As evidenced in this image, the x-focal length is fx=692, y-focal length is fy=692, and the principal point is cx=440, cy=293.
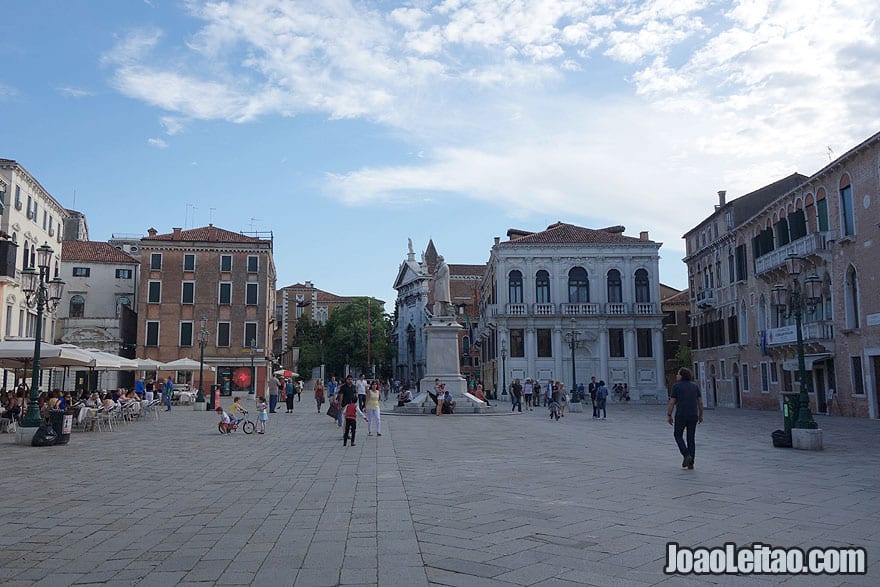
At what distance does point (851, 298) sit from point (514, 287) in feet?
90.3

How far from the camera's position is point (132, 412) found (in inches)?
898

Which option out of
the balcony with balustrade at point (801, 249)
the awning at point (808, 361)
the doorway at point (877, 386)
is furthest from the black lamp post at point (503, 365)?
the doorway at point (877, 386)

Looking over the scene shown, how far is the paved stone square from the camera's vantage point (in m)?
5.25

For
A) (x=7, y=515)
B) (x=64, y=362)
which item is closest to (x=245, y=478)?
(x=7, y=515)

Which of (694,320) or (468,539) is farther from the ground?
(694,320)

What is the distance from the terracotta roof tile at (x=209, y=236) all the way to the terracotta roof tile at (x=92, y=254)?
304cm

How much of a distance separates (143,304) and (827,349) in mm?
42440

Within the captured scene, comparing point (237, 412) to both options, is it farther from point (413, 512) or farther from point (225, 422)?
point (413, 512)

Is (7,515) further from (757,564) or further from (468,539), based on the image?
(757,564)

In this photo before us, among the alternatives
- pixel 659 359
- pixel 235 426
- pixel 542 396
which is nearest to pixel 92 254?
pixel 542 396

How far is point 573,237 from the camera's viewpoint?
176 feet

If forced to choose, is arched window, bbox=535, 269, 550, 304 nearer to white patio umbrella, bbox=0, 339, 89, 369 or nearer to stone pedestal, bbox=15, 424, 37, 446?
white patio umbrella, bbox=0, 339, 89, 369

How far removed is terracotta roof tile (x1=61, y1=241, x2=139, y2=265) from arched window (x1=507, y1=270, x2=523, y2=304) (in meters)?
28.3

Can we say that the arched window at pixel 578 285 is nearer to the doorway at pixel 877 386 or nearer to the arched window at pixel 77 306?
the doorway at pixel 877 386
